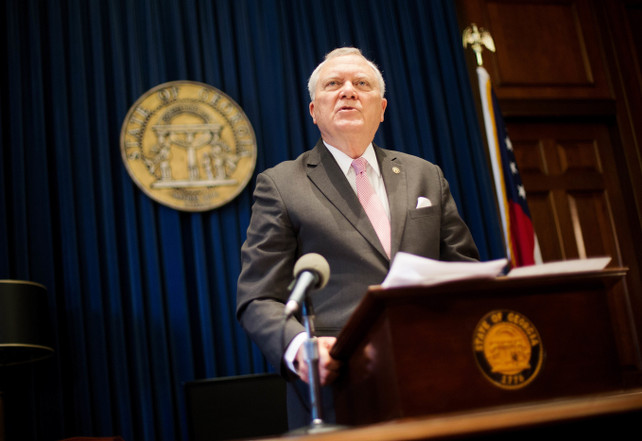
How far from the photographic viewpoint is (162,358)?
3.80 m

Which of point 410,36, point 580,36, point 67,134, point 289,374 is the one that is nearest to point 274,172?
point 289,374

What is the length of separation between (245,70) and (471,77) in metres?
1.46

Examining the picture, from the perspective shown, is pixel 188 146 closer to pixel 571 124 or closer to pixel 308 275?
pixel 571 124

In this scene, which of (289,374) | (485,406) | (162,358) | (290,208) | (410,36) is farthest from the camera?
(410,36)

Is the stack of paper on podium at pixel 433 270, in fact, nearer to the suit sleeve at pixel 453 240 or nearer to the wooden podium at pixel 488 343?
the wooden podium at pixel 488 343

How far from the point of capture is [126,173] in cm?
407

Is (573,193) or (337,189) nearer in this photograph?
(337,189)

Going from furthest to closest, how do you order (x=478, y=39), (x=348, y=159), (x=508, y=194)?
1. (x=478, y=39)
2. (x=508, y=194)
3. (x=348, y=159)

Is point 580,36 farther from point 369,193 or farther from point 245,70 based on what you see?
point 369,193

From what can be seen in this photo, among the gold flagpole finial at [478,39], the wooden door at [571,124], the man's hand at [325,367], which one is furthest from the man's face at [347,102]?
the wooden door at [571,124]

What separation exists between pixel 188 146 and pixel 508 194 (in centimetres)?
179

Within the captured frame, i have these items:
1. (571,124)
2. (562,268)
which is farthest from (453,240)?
(571,124)

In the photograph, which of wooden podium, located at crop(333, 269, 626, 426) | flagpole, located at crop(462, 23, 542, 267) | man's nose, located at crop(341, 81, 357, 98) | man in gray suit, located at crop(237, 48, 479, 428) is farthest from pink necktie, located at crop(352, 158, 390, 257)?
flagpole, located at crop(462, 23, 542, 267)

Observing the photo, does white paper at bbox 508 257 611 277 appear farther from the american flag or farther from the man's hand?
the american flag
